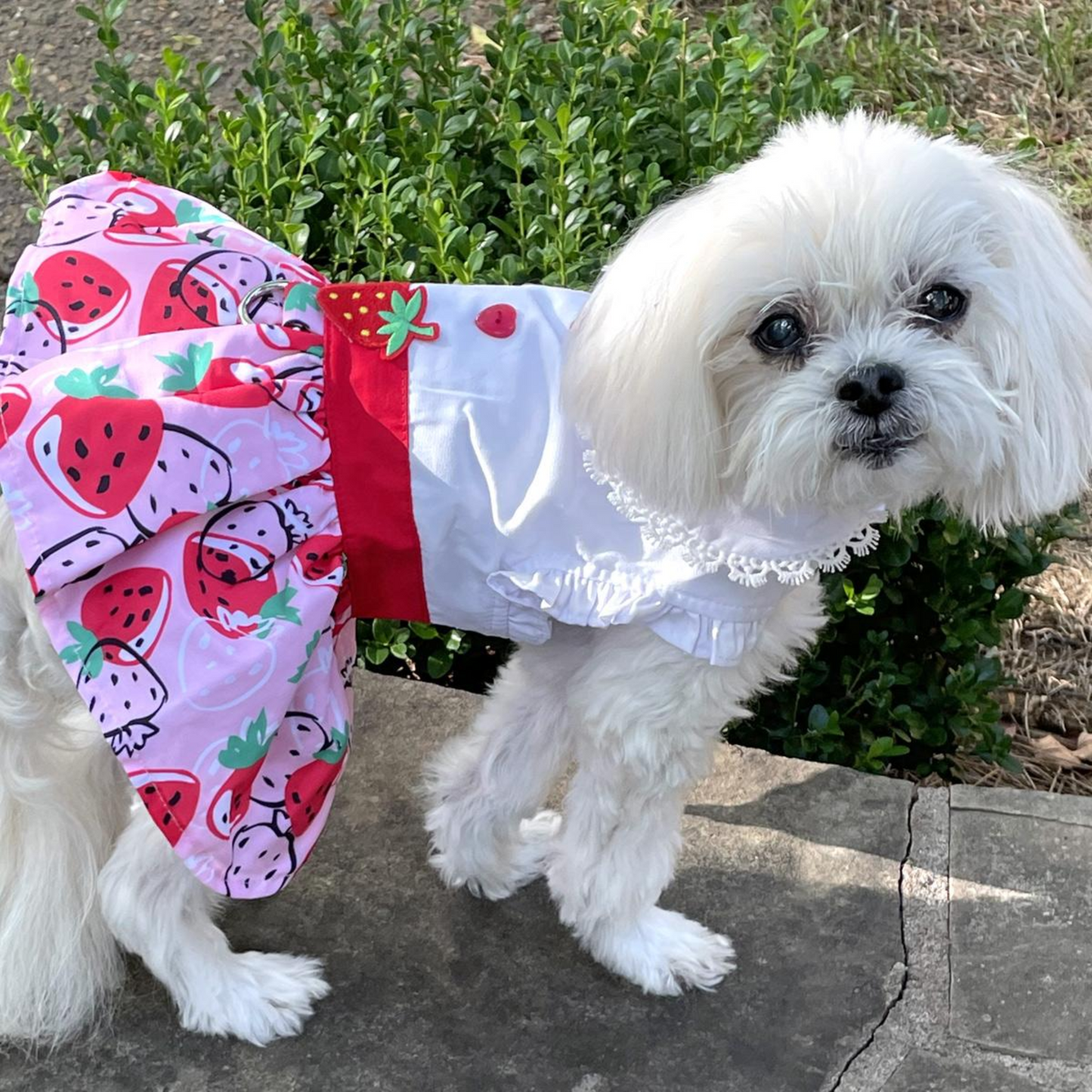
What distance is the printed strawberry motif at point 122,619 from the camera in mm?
1957

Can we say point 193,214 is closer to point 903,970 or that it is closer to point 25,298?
point 25,298

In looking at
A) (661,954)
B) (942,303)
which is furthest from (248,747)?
(942,303)

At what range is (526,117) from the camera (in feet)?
11.8

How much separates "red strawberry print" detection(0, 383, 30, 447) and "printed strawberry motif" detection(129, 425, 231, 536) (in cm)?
19

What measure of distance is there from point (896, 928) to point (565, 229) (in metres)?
1.58

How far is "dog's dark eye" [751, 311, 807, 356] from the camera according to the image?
1.89 metres

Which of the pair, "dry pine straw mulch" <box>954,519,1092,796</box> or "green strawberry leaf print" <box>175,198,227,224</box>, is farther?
"dry pine straw mulch" <box>954,519,1092,796</box>

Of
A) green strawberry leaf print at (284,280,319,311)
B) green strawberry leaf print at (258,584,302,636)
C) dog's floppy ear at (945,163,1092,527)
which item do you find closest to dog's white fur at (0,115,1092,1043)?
dog's floppy ear at (945,163,1092,527)

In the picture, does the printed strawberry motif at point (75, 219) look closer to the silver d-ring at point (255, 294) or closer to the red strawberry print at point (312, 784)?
the silver d-ring at point (255, 294)

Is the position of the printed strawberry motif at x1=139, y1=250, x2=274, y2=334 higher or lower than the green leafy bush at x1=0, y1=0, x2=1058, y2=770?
higher

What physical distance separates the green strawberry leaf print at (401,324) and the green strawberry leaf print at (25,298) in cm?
51

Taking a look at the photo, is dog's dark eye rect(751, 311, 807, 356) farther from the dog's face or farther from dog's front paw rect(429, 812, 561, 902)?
dog's front paw rect(429, 812, 561, 902)

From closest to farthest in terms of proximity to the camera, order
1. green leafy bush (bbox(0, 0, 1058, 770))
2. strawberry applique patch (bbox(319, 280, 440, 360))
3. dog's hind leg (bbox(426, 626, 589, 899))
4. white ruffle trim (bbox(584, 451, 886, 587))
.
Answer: white ruffle trim (bbox(584, 451, 886, 587)), strawberry applique patch (bbox(319, 280, 440, 360)), dog's hind leg (bbox(426, 626, 589, 899)), green leafy bush (bbox(0, 0, 1058, 770))

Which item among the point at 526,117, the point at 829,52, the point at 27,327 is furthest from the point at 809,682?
the point at 829,52
